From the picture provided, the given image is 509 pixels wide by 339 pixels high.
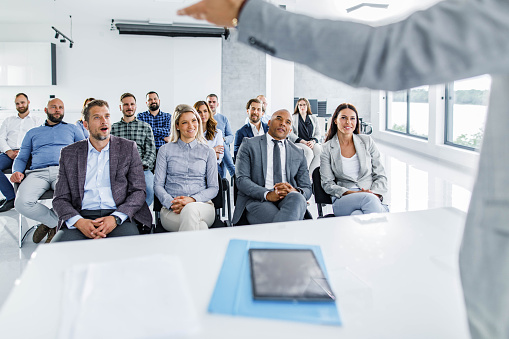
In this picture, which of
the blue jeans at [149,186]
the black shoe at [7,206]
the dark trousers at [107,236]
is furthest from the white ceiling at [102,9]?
the dark trousers at [107,236]

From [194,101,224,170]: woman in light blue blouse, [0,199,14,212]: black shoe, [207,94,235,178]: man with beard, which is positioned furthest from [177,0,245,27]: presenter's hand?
[0,199,14,212]: black shoe

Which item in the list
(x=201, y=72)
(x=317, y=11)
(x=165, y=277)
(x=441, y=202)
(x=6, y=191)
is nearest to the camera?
(x=165, y=277)

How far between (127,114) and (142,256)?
4422 mm

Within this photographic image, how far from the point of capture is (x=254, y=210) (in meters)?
3.19

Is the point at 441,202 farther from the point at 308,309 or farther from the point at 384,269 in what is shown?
the point at 308,309

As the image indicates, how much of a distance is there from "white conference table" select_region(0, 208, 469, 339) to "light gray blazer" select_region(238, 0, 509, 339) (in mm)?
409

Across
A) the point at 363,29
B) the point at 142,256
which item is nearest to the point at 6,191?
the point at 142,256

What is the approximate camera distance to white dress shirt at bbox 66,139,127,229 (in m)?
2.93

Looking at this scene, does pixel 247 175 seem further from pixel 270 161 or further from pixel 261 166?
pixel 270 161

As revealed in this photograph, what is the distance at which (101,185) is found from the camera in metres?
2.97

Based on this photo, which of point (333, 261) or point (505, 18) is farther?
point (333, 261)

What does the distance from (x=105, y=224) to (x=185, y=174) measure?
902 millimetres

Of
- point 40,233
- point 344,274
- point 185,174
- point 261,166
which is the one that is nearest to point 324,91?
point 261,166

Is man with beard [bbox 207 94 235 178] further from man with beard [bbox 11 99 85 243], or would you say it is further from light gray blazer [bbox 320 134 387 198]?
man with beard [bbox 11 99 85 243]
